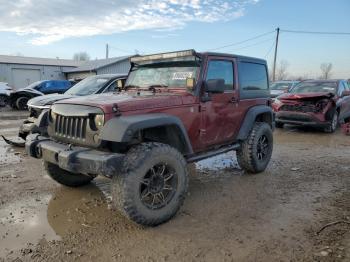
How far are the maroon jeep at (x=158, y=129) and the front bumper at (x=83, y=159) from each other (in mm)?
11

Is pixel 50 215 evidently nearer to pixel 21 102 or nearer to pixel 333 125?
pixel 333 125

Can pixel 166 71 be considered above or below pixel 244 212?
above

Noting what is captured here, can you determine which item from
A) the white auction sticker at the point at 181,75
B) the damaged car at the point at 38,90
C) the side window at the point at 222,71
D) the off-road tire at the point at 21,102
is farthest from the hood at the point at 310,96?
the off-road tire at the point at 21,102

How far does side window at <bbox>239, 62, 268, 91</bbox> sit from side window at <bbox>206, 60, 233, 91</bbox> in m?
0.29

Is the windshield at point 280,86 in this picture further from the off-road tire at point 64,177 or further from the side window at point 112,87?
the off-road tire at point 64,177

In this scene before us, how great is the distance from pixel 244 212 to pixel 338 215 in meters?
1.18

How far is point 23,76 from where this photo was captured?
32.3 metres

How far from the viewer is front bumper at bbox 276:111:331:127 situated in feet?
34.0

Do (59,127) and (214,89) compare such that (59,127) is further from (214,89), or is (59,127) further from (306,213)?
(306,213)

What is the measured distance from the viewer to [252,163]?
588 centimetres

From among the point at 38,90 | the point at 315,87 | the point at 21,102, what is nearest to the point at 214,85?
the point at 315,87

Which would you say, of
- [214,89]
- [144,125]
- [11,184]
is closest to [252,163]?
[214,89]

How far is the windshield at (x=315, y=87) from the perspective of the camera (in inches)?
434

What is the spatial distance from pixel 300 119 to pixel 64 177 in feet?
25.9
